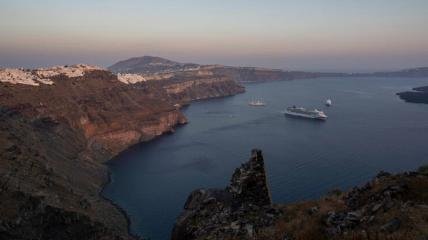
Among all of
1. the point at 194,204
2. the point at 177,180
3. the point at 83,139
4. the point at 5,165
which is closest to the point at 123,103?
the point at 83,139

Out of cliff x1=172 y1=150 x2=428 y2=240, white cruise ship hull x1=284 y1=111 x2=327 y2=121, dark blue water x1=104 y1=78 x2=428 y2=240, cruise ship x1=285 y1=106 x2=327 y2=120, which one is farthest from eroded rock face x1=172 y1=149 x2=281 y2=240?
cruise ship x1=285 y1=106 x2=327 y2=120

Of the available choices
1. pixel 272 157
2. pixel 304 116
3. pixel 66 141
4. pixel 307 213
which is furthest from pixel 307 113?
pixel 307 213

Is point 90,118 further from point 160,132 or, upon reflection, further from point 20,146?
point 20,146

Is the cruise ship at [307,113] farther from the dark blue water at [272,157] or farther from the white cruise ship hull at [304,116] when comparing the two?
the dark blue water at [272,157]

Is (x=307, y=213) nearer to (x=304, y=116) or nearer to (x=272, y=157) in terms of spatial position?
(x=272, y=157)

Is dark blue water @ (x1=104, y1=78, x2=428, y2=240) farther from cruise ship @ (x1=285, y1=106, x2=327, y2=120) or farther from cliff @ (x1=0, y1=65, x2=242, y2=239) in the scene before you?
cliff @ (x1=0, y1=65, x2=242, y2=239)

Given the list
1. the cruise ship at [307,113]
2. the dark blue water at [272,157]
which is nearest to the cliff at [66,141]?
the dark blue water at [272,157]
